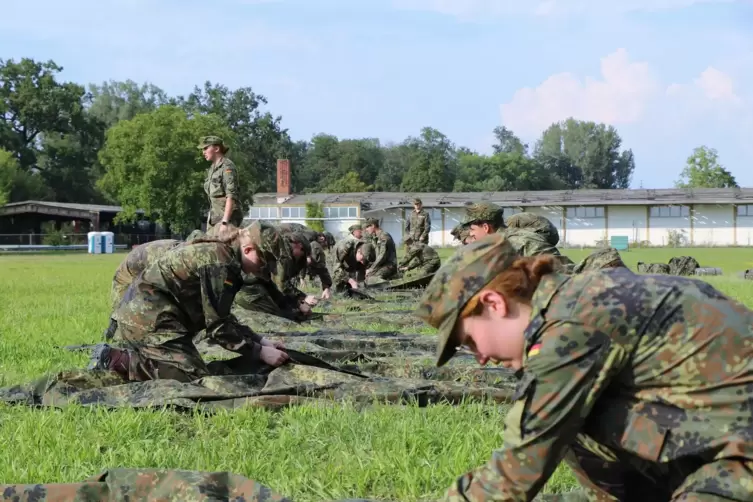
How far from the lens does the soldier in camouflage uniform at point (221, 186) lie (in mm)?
12117

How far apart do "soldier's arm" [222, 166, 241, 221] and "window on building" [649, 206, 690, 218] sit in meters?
53.9

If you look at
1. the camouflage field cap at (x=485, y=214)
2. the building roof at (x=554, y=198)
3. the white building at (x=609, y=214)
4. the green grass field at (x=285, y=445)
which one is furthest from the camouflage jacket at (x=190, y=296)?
the building roof at (x=554, y=198)

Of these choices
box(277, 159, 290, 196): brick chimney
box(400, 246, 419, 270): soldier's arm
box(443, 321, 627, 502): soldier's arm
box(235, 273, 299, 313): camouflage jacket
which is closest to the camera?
box(443, 321, 627, 502): soldier's arm

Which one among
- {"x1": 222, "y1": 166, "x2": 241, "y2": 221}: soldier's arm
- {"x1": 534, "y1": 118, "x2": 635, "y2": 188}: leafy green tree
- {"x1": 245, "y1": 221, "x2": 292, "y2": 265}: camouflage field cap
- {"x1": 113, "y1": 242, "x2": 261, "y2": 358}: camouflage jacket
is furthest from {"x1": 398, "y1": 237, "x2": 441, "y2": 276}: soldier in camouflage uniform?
{"x1": 534, "y1": 118, "x2": 635, "y2": 188}: leafy green tree

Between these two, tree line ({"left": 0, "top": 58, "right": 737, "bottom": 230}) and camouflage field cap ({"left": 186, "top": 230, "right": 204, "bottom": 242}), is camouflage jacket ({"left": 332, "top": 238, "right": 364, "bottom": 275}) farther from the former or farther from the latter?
tree line ({"left": 0, "top": 58, "right": 737, "bottom": 230})

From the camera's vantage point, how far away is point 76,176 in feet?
236

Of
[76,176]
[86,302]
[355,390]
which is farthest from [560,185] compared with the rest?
[355,390]

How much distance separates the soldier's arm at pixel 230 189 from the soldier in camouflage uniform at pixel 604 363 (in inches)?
378

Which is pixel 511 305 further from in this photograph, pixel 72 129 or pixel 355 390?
pixel 72 129

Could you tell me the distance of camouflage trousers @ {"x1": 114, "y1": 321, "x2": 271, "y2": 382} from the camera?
6.57 m

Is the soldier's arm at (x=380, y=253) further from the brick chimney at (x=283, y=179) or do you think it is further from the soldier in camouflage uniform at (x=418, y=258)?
the brick chimney at (x=283, y=179)

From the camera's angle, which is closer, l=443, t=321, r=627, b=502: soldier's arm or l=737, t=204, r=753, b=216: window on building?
l=443, t=321, r=627, b=502: soldier's arm

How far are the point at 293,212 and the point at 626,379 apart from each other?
67172 mm

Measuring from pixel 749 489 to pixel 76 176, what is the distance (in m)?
74.4
